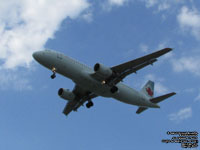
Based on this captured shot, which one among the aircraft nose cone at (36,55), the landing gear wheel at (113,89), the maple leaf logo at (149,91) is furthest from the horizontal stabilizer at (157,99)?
the aircraft nose cone at (36,55)

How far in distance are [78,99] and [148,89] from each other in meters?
13.7

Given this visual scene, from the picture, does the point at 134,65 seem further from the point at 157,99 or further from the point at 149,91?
the point at 149,91

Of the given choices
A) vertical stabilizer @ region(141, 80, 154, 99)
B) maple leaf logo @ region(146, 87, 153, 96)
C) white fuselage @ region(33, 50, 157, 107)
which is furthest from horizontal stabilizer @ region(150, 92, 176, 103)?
white fuselage @ region(33, 50, 157, 107)

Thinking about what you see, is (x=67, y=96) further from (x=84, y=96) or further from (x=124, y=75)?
(x=124, y=75)

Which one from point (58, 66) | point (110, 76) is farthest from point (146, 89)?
point (58, 66)

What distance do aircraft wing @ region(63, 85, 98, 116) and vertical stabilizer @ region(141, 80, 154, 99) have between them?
10664mm

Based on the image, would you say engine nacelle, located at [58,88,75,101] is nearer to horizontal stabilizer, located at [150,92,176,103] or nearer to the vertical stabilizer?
horizontal stabilizer, located at [150,92,176,103]

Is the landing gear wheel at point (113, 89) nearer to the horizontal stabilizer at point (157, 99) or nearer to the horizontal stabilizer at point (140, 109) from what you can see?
the horizontal stabilizer at point (157, 99)

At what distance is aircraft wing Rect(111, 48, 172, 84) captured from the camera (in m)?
43.8

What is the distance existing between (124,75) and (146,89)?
47.7 feet

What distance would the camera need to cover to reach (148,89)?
60.8 meters

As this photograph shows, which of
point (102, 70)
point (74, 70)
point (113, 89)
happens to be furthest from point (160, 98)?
point (74, 70)

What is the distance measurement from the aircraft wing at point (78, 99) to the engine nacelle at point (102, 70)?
27.4ft

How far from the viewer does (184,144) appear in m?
43.0
